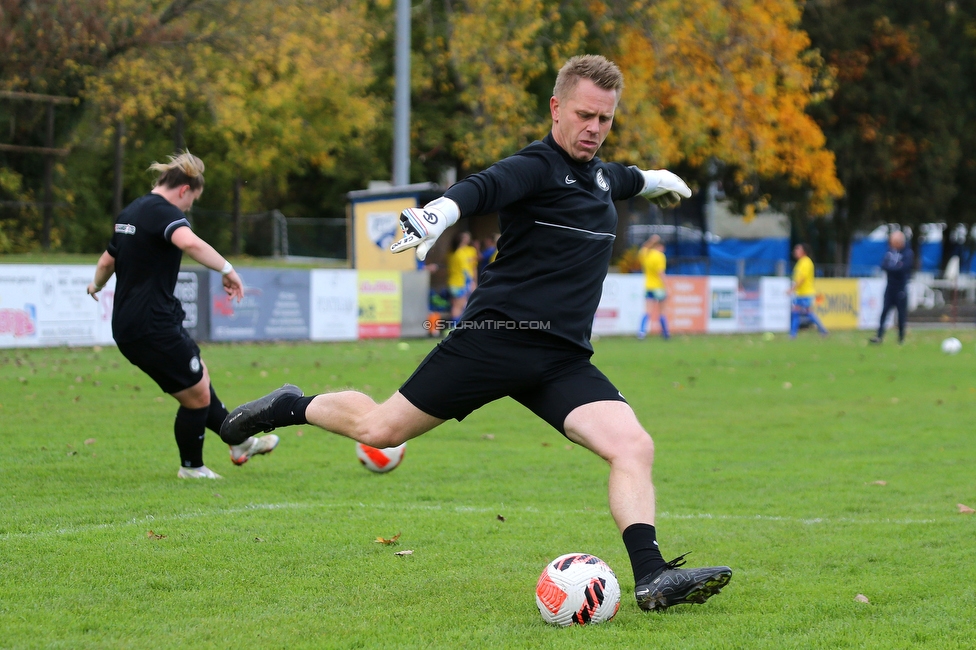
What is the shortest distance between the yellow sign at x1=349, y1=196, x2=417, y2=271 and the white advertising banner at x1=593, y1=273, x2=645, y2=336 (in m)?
5.25

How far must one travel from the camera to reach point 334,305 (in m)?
21.3

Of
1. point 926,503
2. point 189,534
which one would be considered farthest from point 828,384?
point 189,534

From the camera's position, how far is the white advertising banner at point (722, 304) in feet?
93.1

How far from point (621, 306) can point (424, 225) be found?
22.2 meters

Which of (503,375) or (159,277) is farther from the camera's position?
(159,277)

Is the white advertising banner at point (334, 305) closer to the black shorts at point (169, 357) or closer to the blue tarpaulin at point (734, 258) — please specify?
the black shorts at point (169, 357)

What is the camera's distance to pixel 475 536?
609 centimetres

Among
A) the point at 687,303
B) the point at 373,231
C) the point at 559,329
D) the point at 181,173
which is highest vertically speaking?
the point at 181,173

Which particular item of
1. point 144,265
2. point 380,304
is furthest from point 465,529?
point 380,304

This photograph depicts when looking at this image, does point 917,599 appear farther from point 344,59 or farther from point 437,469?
point 344,59

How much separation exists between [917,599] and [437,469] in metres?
4.19

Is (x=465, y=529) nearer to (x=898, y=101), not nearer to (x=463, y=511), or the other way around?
(x=463, y=511)

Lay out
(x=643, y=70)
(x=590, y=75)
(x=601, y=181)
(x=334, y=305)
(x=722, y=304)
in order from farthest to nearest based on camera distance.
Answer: (x=643, y=70)
(x=722, y=304)
(x=334, y=305)
(x=601, y=181)
(x=590, y=75)

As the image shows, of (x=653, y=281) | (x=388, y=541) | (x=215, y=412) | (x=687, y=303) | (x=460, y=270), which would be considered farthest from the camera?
(x=687, y=303)
